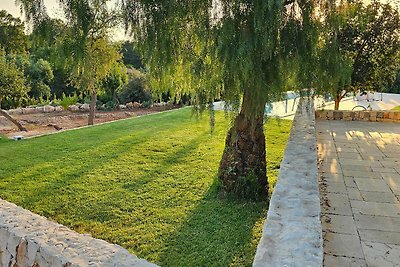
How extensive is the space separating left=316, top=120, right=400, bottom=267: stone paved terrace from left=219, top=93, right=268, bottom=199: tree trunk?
92 cm

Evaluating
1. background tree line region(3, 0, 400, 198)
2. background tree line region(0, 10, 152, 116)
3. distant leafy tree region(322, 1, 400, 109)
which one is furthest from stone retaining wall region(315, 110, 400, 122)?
background tree line region(3, 0, 400, 198)

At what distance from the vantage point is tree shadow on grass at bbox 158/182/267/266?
3.82 metres

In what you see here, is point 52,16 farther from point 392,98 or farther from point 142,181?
point 392,98

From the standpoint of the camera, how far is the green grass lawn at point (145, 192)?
4.19 m

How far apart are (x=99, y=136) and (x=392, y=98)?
14.6 meters

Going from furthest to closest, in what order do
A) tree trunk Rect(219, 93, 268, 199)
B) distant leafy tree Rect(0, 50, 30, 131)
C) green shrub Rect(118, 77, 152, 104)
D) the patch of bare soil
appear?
green shrub Rect(118, 77, 152, 104)
distant leafy tree Rect(0, 50, 30, 131)
the patch of bare soil
tree trunk Rect(219, 93, 268, 199)

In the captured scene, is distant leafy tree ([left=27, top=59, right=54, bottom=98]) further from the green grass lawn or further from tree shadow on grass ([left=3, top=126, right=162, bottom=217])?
tree shadow on grass ([left=3, top=126, right=162, bottom=217])

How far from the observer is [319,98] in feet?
15.9

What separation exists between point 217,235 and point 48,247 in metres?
2.14

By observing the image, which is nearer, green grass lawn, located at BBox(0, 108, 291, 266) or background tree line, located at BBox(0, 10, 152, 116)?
green grass lawn, located at BBox(0, 108, 291, 266)

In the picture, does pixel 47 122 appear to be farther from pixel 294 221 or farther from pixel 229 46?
pixel 294 221

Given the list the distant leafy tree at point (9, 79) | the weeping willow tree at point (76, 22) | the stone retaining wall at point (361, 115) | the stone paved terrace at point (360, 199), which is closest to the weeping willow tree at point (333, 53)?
the stone paved terrace at point (360, 199)

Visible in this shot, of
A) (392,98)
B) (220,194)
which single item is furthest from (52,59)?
(392,98)

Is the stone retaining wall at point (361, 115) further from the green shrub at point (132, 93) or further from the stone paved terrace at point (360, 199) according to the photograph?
the green shrub at point (132, 93)
